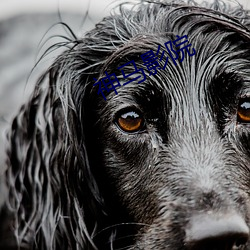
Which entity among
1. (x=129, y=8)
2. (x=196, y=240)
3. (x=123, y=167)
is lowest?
(x=196, y=240)

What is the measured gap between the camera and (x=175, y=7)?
3.28 meters

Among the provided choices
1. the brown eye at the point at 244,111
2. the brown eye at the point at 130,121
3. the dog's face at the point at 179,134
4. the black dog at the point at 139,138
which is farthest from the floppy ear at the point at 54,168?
the brown eye at the point at 244,111

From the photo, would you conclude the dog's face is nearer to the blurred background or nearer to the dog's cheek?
the dog's cheek

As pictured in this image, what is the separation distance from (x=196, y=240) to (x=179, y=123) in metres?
0.57

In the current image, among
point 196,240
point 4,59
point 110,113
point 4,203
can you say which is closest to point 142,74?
point 110,113

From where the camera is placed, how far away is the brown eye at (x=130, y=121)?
307 centimetres

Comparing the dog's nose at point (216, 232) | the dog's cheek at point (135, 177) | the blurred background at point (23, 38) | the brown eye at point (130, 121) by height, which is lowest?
the dog's nose at point (216, 232)

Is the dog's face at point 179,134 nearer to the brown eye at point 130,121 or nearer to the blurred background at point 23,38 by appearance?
the brown eye at point 130,121

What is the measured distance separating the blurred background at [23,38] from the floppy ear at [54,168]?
22.7 inches

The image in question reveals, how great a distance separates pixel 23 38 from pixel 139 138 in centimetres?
194

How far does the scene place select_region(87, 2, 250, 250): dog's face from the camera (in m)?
2.88

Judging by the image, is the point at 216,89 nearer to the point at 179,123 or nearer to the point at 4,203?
the point at 179,123

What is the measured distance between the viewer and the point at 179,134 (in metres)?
3.02

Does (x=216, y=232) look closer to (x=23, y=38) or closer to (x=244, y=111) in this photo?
(x=244, y=111)
